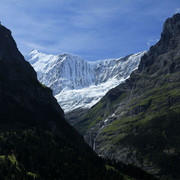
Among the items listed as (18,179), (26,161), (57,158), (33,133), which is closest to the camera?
(18,179)

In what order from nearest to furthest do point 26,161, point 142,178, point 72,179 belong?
1. point 72,179
2. point 26,161
3. point 142,178

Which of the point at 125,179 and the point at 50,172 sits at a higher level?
the point at 50,172

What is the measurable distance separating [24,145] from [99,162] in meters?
51.8

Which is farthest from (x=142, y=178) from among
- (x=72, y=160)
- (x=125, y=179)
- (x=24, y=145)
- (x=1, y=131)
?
(x=1, y=131)

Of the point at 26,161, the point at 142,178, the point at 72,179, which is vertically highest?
the point at 26,161

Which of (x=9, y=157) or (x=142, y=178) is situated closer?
(x=9, y=157)

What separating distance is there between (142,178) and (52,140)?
2599 inches

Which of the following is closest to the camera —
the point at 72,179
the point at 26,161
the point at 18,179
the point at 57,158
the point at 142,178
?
the point at 18,179

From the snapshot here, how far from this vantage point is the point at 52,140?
651 ft

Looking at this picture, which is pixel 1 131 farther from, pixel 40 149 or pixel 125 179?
pixel 125 179

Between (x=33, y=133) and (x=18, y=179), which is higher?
(x=33, y=133)

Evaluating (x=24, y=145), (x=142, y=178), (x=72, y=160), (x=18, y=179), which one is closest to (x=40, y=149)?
(x=24, y=145)

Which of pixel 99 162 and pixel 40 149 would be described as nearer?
pixel 40 149

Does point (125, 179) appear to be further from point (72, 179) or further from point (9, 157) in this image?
point (9, 157)
